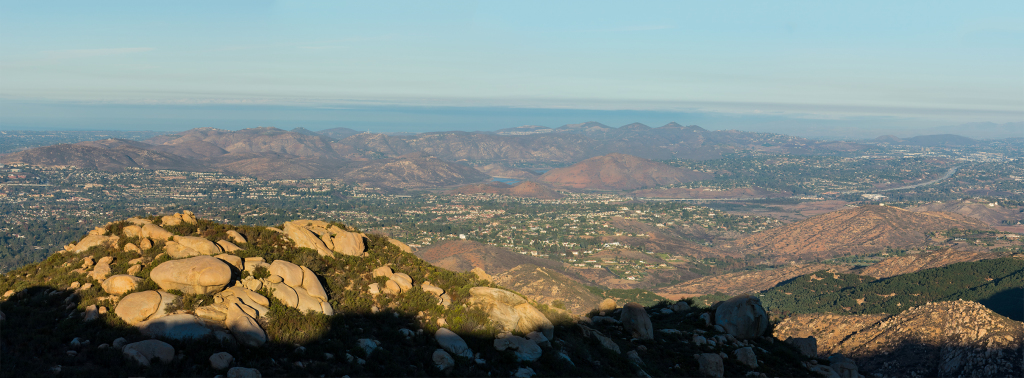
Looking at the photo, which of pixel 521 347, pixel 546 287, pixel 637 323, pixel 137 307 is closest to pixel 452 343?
pixel 521 347

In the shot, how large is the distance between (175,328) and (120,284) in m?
4.45

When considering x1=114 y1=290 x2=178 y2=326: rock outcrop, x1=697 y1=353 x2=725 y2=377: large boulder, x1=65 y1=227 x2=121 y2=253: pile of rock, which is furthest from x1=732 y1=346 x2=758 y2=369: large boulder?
x1=65 y1=227 x2=121 y2=253: pile of rock

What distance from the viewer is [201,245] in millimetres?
24672

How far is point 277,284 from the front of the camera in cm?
2255

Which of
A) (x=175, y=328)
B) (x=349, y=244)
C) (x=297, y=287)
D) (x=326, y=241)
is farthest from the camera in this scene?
(x=326, y=241)

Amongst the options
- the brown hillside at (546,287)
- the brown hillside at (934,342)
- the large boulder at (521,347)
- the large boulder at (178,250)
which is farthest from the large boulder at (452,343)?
the brown hillside at (546,287)

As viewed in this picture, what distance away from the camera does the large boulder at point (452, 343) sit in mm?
21141

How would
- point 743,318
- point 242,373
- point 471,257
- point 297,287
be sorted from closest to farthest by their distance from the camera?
point 242,373
point 297,287
point 743,318
point 471,257

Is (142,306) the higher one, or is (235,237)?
(235,237)

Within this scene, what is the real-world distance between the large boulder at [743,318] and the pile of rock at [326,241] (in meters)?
24.4

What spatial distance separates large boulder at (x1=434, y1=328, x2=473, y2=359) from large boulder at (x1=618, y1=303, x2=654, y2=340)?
42.3ft

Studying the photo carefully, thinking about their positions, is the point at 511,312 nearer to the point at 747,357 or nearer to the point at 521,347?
the point at 521,347

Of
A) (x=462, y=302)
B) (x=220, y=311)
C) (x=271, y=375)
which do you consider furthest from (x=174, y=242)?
(x=462, y=302)

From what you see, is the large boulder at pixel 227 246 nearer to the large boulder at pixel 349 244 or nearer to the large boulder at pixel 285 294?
the large boulder at pixel 285 294
